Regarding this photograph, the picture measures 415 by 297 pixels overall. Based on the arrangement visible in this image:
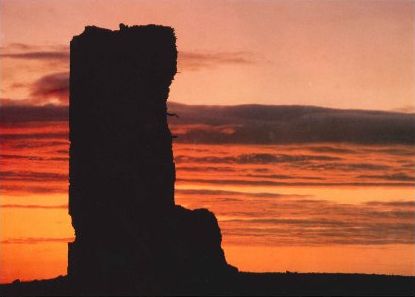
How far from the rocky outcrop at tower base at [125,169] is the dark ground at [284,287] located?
0.73 metres

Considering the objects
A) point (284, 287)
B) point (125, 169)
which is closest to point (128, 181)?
point (125, 169)

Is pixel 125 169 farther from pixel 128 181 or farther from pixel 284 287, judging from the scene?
pixel 284 287

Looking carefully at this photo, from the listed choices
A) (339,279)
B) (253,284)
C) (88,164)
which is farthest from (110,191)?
(339,279)

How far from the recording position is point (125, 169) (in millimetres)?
26250

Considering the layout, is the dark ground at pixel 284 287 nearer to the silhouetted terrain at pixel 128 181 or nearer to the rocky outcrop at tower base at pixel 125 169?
the silhouetted terrain at pixel 128 181

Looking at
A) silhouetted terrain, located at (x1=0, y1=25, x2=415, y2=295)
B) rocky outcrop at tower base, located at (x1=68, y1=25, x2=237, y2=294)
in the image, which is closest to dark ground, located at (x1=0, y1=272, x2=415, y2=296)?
silhouetted terrain, located at (x1=0, y1=25, x2=415, y2=295)

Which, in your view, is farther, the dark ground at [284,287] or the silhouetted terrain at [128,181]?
the silhouetted terrain at [128,181]

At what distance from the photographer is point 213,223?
27141 mm

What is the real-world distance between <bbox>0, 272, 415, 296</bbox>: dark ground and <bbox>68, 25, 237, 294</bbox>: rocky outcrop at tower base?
28.9 inches

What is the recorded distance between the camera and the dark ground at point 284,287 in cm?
2527

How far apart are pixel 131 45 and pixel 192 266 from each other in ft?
19.9

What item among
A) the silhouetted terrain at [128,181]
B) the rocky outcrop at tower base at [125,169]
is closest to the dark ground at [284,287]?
the silhouetted terrain at [128,181]

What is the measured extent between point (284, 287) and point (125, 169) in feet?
17.2

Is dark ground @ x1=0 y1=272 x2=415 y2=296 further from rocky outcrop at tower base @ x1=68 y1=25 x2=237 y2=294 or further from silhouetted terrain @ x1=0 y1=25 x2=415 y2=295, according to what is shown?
rocky outcrop at tower base @ x1=68 y1=25 x2=237 y2=294
